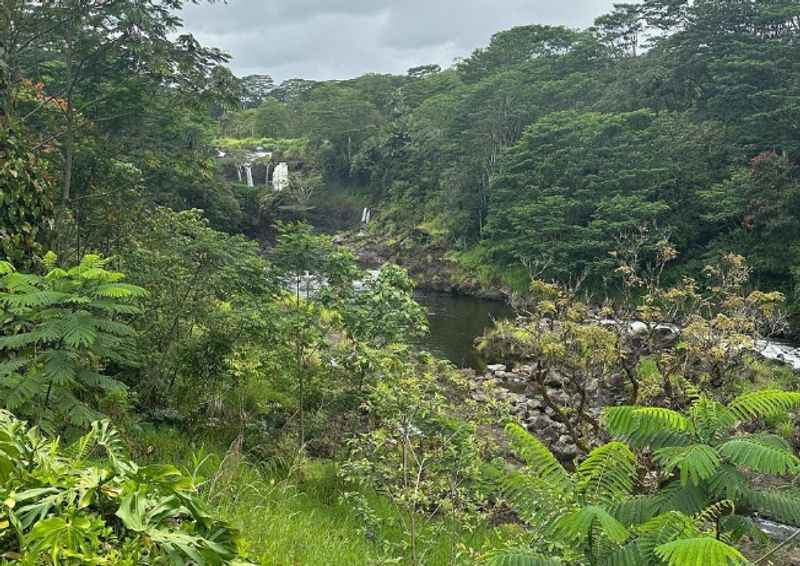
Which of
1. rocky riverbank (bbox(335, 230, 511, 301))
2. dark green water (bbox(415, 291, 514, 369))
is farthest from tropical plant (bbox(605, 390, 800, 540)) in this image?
rocky riverbank (bbox(335, 230, 511, 301))

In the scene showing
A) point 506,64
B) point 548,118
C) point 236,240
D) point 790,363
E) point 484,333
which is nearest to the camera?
point 236,240

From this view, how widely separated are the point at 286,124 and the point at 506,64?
988 inches

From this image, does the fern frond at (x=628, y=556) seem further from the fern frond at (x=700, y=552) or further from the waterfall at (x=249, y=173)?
the waterfall at (x=249, y=173)

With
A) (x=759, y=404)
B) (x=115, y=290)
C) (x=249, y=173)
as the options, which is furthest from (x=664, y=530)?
(x=249, y=173)

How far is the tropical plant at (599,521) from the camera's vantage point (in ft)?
6.89

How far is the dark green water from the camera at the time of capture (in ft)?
58.8

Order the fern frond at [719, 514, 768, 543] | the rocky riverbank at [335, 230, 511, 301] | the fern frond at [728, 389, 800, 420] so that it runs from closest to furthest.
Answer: the fern frond at [719, 514, 768, 543] → the fern frond at [728, 389, 800, 420] → the rocky riverbank at [335, 230, 511, 301]

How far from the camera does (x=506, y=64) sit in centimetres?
3972

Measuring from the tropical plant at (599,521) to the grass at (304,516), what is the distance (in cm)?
80

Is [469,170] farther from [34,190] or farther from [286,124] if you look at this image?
[34,190]

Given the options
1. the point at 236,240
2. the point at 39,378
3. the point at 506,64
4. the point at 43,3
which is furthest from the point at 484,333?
the point at 506,64

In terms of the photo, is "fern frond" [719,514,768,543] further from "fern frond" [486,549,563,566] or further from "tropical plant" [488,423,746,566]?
"fern frond" [486,549,563,566]

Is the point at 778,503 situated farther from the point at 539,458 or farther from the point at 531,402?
the point at 531,402

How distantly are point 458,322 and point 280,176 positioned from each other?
31947 mm
